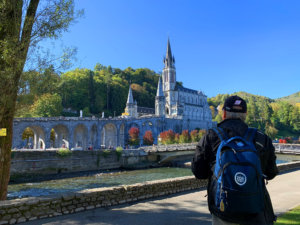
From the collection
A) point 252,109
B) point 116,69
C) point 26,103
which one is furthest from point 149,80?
point 26,103

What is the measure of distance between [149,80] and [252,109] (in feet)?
149

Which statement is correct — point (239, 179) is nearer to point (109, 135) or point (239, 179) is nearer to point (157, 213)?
point (157, 213)

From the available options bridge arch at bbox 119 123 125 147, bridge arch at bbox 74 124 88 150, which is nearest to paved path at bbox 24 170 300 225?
bridge arch at bbox 74 124 88 150

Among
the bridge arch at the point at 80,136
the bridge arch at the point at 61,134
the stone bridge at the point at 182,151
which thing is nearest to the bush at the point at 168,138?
the stone bridge at the point at 182,151

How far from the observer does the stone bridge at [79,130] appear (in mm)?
33325

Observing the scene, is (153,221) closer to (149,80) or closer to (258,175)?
(258,175)

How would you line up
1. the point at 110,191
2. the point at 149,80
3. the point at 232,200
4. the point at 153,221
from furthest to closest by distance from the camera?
1. the point at 149,80
2. the point at 110,191
3. the point at 153,221
4. the point at 232,200

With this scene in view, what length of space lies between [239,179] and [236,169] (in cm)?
9

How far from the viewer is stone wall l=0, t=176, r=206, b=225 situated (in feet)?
18.3

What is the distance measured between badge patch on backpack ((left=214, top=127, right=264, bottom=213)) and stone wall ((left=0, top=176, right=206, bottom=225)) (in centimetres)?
534

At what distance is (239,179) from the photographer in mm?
1968

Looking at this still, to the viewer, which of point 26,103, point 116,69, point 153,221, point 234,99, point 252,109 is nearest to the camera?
point 234,99

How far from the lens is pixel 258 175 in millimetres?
2010

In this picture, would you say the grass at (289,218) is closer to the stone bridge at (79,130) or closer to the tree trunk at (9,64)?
the tree trunk at (9,64)
